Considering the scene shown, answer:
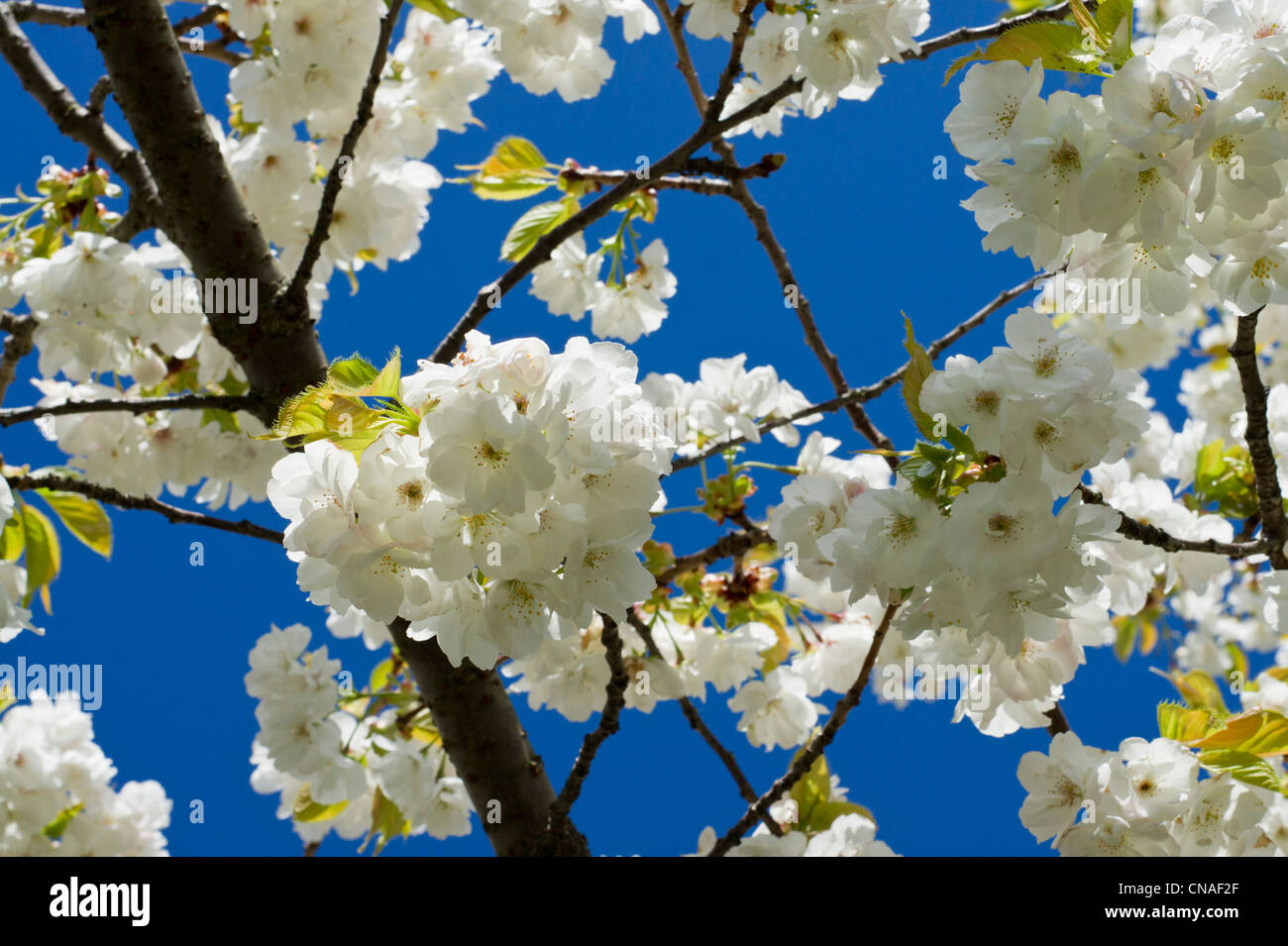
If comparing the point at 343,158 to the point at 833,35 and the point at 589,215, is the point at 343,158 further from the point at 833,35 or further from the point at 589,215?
the point at 833,35

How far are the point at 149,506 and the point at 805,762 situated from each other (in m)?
1.00

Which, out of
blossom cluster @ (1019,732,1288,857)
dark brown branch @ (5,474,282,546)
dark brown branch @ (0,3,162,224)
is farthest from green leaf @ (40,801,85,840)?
blossom cluster @ (1019,732,1288,857)

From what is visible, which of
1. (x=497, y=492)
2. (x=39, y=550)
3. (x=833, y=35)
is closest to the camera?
(x=497, y=492)

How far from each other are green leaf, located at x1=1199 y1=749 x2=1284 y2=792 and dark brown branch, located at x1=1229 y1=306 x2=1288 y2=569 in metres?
0.29

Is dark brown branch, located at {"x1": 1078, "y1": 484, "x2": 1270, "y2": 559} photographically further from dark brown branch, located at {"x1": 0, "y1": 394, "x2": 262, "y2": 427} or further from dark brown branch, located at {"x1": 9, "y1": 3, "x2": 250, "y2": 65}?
dark brown branch, located at {"x1": 9, "y1": 3, "x2": 250, "y2": 65}

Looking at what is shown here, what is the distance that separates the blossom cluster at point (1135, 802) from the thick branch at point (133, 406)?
1.25 m

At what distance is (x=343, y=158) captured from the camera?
56.4 inches

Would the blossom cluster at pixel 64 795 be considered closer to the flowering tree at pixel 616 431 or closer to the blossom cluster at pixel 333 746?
the flowering tree at pixel 616 431

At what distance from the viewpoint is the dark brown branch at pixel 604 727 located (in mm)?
1211

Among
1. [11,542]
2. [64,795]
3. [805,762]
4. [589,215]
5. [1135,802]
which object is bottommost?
[1135,802]

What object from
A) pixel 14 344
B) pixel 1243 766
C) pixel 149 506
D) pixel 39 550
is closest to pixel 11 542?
pixel 39 550

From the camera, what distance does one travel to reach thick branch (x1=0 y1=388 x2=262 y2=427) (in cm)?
135
